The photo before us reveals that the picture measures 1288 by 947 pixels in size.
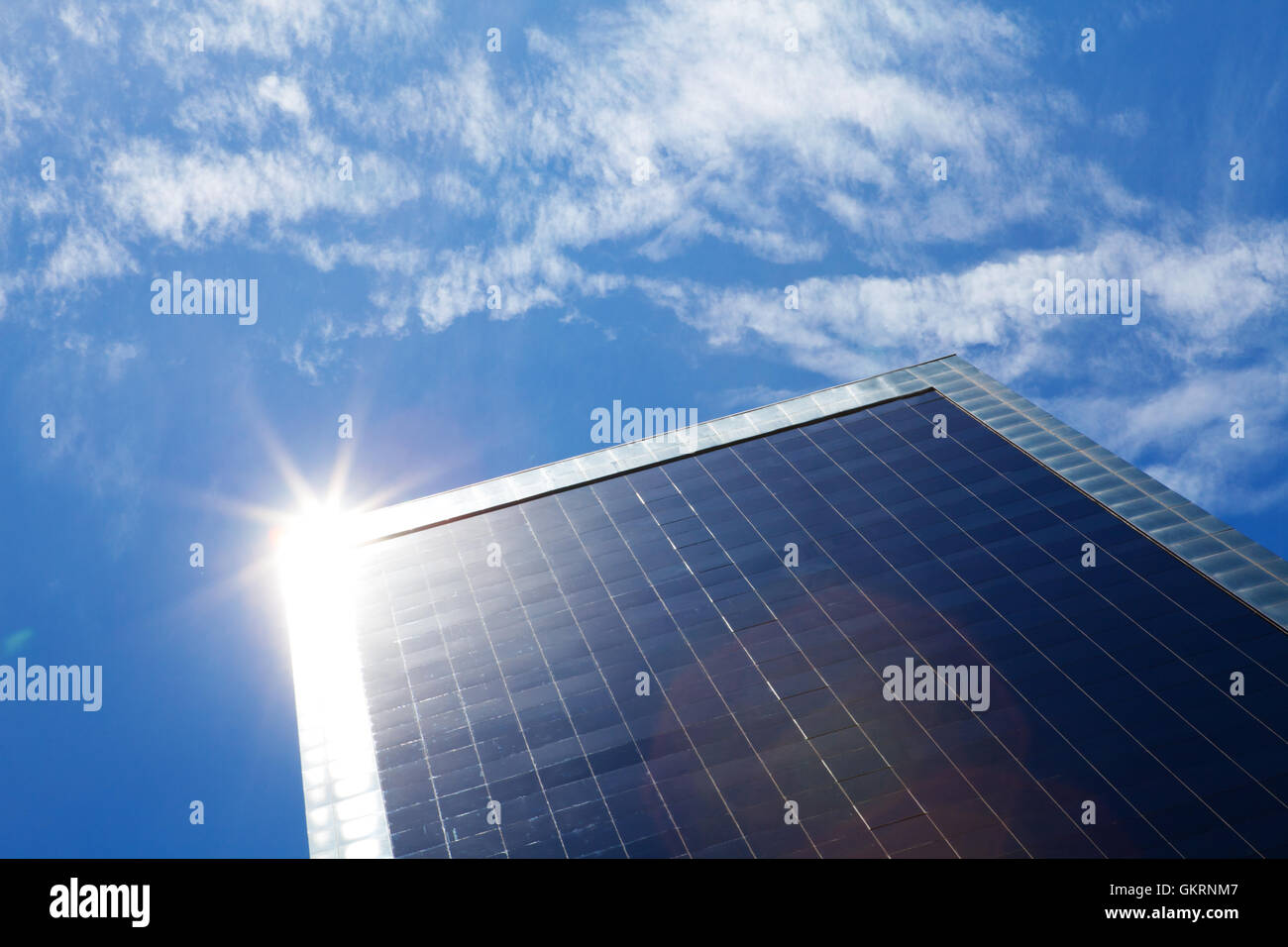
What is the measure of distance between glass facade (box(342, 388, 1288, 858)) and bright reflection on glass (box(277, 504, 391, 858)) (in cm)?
64

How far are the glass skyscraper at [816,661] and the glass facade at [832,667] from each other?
111 millimetres

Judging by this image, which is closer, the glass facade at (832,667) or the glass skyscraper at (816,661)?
the glass facade at (832,667)

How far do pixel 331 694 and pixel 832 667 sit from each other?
18.9m

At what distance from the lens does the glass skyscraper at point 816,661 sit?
3228 cm

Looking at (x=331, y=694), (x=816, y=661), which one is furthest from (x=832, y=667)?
(x=331, y=694)

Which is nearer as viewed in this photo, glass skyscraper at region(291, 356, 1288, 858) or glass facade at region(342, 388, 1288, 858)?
glass facade at region(342, 388, 1288, 858)

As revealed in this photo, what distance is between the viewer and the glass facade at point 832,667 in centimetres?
3206

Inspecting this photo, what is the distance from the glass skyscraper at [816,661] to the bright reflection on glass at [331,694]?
0.13m

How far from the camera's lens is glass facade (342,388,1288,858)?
1262 inches

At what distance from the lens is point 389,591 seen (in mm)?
47344

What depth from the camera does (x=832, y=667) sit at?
3803 cm
